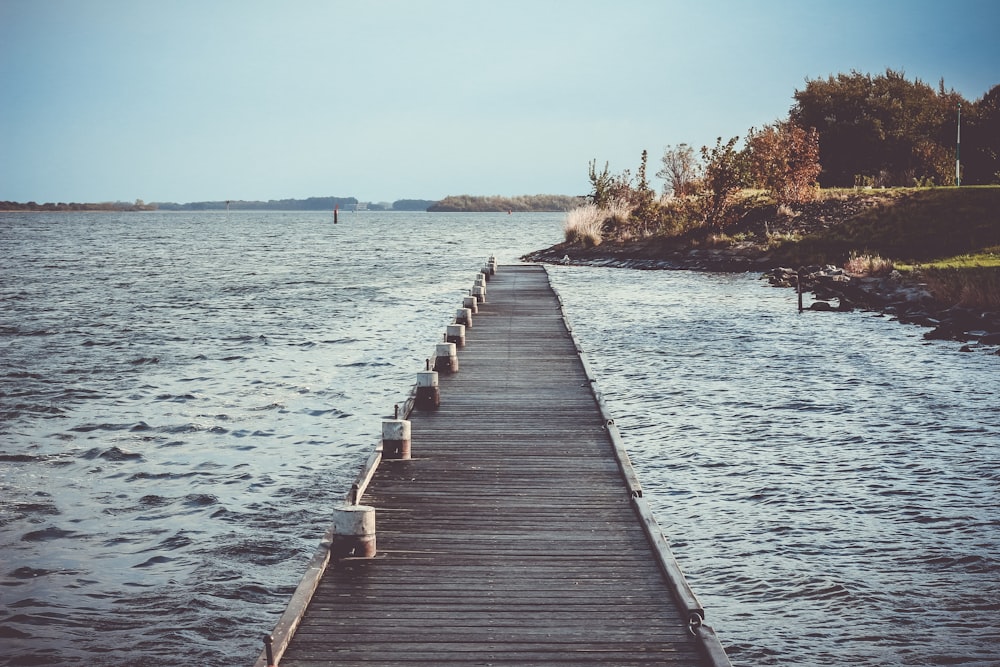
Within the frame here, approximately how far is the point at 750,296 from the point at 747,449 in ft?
63.5

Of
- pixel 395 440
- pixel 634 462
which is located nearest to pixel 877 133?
pixel 634 462

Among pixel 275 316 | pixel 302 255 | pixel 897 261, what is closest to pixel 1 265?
pixel 302 255

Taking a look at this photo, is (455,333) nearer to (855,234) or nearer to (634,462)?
(634,462)

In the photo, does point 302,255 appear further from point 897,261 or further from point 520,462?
point 520,462

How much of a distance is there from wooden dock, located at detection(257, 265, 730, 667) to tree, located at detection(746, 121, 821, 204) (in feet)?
116

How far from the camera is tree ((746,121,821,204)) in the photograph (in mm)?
44156

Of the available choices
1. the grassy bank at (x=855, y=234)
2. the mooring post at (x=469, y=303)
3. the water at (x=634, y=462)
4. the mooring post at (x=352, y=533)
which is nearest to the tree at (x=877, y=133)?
the grassy bank at (x=855, y=234)

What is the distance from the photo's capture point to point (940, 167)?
5297 centimetres

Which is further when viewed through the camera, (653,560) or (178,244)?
(178,244)

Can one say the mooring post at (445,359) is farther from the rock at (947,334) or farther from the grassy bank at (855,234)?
the grassy bank at (855,234)

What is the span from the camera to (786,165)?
4416 centimetres

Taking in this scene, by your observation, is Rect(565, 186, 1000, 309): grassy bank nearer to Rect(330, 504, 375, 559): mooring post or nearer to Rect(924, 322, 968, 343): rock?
Rect(924, 322, 968, 343): rock

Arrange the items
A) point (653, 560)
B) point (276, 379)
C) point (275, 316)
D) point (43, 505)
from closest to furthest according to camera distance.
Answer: point (653, 560), point (43, 505), point (276, 379), point (275, 316)

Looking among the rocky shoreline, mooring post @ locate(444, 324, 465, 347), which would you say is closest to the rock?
the rocky shoreline
